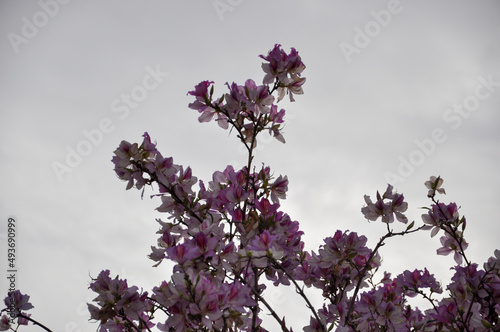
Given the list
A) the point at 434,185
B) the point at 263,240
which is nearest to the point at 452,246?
the point at 434,185

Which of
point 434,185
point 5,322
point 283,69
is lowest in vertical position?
point 5,322

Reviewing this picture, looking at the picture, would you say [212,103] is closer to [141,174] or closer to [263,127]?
[263,127]

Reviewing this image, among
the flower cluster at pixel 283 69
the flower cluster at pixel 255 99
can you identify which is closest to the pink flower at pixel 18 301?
the flower cluster at pixel 255 99

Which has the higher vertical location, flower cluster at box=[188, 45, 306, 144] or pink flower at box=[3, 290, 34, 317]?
flower cluster at box=[188, 45, 306, 144]

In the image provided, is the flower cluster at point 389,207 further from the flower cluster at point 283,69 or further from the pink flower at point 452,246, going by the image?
the flower cluster at point 283,69

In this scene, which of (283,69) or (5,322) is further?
(5,322)

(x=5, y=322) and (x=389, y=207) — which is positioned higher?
(x=389, y=207)

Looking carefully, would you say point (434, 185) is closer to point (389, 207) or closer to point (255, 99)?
point (389, 207)

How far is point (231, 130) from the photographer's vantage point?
2146 millimetres

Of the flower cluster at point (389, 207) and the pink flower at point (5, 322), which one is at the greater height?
the flower cluster at point (389, 207)

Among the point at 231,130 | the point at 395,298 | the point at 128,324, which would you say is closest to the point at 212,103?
the point at 231,130

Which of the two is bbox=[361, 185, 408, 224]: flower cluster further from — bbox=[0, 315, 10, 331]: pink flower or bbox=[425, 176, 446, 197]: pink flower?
bbox=[0, 315, 10, 331]: pink flower

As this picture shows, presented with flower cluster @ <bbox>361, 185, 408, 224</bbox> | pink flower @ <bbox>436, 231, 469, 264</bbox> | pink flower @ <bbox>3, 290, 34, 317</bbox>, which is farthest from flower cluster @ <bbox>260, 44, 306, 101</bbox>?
pink flower @ <bbox>3, 290, 34, 317</bbox>

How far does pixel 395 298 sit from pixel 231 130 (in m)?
1.34
